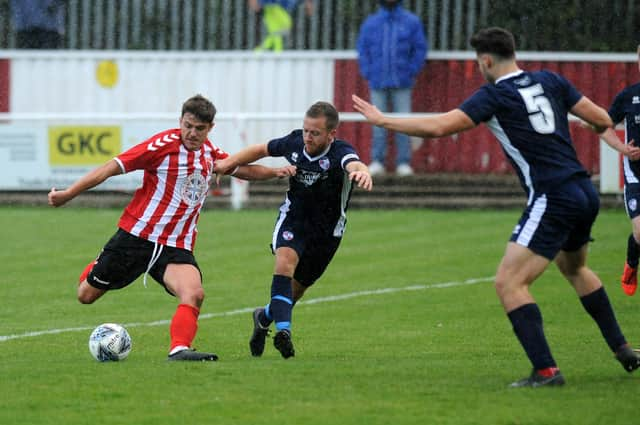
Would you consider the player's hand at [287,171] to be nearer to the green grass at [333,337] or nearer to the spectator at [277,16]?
the green grass at [333,337]

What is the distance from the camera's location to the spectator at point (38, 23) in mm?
21875

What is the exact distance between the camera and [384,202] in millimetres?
20297

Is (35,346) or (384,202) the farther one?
(384,202)

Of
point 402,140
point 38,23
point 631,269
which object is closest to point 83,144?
point 38,23

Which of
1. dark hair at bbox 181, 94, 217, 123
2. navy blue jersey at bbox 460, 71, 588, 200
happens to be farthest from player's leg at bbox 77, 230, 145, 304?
navy blue jersey at bbox 460, 71, 588, 200

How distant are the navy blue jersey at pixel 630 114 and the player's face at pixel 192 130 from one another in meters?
4.17

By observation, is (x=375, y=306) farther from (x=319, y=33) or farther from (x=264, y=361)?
(x=319, y=33)

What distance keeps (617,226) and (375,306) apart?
631 centimetres

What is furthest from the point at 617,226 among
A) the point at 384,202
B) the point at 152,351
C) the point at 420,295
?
the point at 152,351

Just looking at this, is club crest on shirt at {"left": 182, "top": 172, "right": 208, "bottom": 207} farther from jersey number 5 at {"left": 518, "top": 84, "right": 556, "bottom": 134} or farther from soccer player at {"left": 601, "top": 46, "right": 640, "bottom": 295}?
soccer player at {"left": 601, "top": 46, "right": 640, "bottom": 295}

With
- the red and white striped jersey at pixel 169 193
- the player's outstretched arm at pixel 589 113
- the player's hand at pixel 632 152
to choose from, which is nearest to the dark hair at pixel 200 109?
the red and white striped jersey at pixel 169 193

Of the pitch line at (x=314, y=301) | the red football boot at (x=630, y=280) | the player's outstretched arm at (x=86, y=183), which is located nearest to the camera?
the player's outstretched arm at (x=86, y=183)

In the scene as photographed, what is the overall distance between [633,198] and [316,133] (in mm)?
3925

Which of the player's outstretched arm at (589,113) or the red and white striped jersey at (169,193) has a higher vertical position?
the player's outstretched arm at (589,113)
